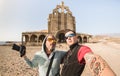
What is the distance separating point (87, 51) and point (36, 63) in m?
1.42

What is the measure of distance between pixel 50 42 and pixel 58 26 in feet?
175

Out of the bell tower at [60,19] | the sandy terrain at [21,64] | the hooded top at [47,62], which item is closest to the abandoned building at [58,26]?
the bell tower at [60,19]

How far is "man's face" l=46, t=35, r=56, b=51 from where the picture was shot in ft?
12.4

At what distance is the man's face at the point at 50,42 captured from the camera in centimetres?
379

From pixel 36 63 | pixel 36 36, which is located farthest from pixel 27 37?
pixel 36 63

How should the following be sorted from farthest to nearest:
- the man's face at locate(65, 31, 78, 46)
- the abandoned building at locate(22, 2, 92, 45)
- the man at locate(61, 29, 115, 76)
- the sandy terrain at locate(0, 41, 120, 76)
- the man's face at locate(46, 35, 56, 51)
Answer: the abandoned building at locate(22, 2, 92, 45)
the sandy terrain at locate(0, 41, 120, 76)
the man's face at locate(46, 35, 56, 51)
the man's face at locate(65, 31, 78, 46)
the man at locate(61, 29, 115, 76)

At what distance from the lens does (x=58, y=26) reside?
57125 mm

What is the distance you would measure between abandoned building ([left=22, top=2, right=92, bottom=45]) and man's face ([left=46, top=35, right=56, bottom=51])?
48859 millimetres

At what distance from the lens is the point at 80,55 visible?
3154mm

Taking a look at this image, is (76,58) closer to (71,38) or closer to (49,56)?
(71,38)

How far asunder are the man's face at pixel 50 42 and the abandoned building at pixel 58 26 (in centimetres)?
4886

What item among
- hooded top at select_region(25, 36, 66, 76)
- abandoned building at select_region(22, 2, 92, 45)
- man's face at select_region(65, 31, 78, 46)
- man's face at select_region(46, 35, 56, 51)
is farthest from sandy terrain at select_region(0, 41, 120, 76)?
abandoned building at select_region(22, 2, 92, 45)

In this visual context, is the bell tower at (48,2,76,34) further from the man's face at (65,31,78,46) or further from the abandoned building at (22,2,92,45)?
the man's face at (65,31,78,46)

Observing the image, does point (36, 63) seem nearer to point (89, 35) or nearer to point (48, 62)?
point (48, 62)
